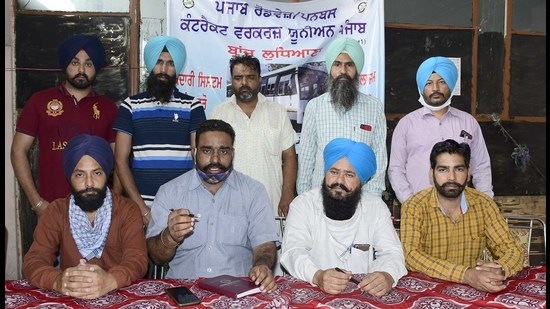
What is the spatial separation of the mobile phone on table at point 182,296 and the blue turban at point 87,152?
3.14 ft

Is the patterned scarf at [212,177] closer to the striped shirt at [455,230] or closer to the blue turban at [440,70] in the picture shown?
the striped shirt at [455,230]

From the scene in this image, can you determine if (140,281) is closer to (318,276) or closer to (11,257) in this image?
(318,276)

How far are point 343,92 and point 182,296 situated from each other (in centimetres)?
226

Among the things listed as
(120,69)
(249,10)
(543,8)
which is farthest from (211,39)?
(543,8)

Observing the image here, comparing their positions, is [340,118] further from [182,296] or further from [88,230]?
[182,296]

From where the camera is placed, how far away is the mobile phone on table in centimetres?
218

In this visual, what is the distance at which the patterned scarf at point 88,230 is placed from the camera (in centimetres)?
277

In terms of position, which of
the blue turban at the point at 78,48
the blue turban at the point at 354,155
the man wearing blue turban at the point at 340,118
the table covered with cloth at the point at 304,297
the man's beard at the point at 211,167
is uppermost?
the blue turban at the point at 78,48

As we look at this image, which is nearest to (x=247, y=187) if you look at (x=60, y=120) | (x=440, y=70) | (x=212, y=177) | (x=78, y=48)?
(x=212, y=177)

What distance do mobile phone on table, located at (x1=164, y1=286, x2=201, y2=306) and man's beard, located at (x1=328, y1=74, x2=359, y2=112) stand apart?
2.13 meters

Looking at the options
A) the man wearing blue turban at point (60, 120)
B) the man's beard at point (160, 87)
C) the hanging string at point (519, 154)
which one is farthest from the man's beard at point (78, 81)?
the hanging string at point (519, 154)

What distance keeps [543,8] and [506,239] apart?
371cm

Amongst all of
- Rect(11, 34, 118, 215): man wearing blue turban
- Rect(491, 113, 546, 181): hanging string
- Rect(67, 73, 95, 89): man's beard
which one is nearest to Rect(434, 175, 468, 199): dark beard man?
Rect(11, 34, 118, 215): man wearing blue turban

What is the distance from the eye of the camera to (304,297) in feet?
7.57
